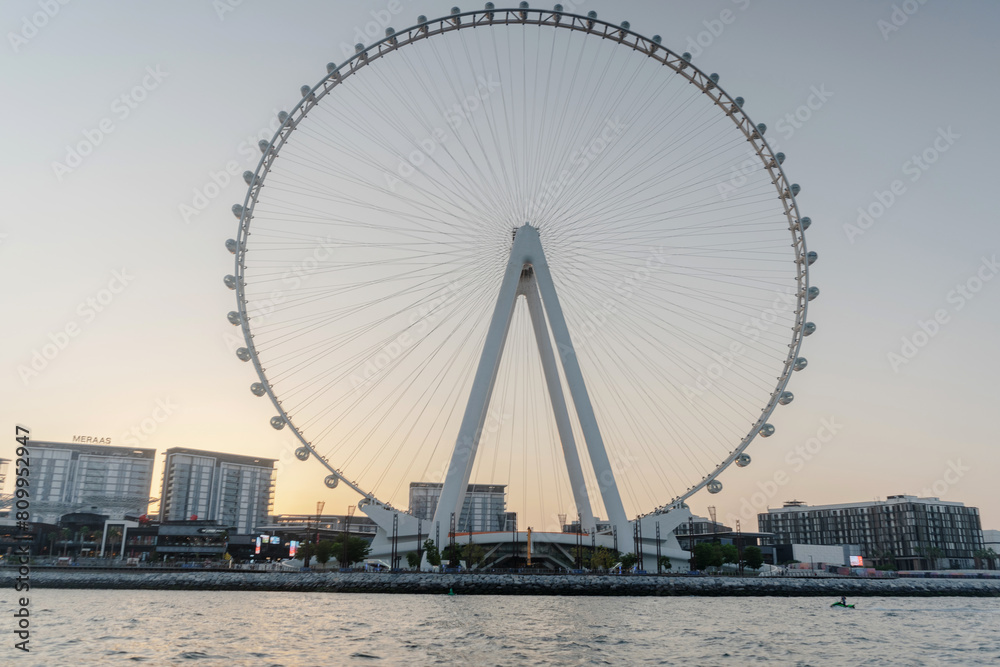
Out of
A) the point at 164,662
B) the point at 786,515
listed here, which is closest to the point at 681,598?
the point at 164,662

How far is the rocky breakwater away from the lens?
203ft

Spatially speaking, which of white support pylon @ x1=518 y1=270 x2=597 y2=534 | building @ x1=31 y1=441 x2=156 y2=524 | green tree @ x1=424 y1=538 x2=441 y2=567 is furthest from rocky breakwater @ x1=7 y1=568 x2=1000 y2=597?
building @ x1=31 y1=441 x2=156 y2=524

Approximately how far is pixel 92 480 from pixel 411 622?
594ft

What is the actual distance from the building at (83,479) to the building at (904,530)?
140508 mm

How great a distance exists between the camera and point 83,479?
195 m

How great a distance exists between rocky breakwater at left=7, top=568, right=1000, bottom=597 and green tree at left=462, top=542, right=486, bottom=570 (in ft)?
34.2

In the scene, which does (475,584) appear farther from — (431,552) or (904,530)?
(904,530)

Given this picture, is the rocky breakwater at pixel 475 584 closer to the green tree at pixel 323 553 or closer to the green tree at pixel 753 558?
the green tree at pixel 753 558

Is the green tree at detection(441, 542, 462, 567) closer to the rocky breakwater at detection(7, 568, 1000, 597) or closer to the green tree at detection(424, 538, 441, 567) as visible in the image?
the rocky breakwater at detection(7, 568, 1000, 597)

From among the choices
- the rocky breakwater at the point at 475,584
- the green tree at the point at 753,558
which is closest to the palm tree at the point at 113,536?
the rocky breakwater at the point at 475,584

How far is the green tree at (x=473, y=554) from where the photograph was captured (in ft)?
242

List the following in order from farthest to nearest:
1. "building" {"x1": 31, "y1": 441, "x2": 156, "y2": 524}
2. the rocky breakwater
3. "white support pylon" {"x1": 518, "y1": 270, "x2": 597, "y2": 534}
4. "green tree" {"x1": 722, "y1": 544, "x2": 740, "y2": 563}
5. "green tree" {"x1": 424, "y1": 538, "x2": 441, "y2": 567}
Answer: "building" {"x1": 31, "y1": 441, "x2": 156, "y2": 524} < "green tree" {"x1": 722, "y1": 544, "x2": 740, "y2": 563} < the rocky breakwater < "green tree" {"x1": 424, "y1": 538, "x2": 441, "y2": 567} < "white support pylon" {"x1": 518, "y1": 270, "x2": 597, "y2": 534}

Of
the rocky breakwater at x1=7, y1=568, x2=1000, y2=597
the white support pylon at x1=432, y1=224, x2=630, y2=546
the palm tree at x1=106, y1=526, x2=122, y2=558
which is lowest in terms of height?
the rocky breakwater at x1=7, y1=568, x2=1000, y2=597

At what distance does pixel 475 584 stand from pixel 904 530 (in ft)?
454
